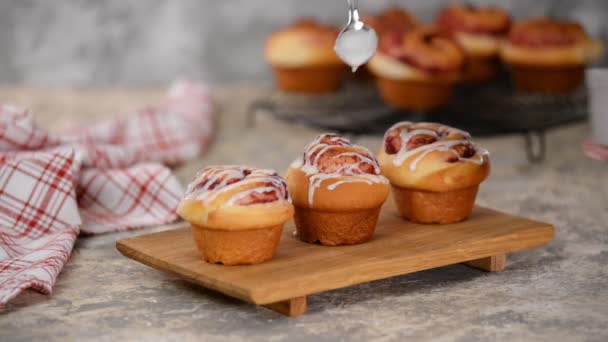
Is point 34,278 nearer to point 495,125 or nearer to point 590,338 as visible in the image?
point 590,338

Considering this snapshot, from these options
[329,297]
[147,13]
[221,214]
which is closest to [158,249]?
[221,214]

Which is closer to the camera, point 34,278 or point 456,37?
point 34,278

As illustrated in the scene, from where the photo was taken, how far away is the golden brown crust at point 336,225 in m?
1.55

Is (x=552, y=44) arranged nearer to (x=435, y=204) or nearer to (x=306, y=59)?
(x=306, y=59)

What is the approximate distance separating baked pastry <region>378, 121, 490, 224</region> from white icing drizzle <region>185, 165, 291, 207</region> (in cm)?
27

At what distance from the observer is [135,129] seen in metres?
2.64

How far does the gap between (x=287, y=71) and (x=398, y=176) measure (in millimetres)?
1362

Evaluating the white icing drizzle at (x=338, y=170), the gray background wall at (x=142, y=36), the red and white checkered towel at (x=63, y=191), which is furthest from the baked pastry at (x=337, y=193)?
the gray background wall at (x=142, y=36)

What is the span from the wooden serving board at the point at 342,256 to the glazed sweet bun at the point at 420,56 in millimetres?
853

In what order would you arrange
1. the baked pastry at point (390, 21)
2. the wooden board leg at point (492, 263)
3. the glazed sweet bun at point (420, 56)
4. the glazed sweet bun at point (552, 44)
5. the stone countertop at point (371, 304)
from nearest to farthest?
the stone countertop at point (371, 304)
the wooden board leg at point (492, 263)
the glazed sweet bun at point (420, 56)
the glazed sweet bun at point (552, 44)
the baked pastry at point (390, 21)

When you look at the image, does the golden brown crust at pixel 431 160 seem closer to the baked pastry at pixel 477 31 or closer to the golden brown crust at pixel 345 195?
the golden brown crust at pixel 345 195

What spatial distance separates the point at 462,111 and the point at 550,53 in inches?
11.8

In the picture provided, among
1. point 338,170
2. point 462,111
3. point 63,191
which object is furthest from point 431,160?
point 462,111

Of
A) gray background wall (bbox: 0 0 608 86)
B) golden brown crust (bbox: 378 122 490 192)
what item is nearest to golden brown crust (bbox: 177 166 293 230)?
golden brown crust (bbox: 378 122 490 192)
